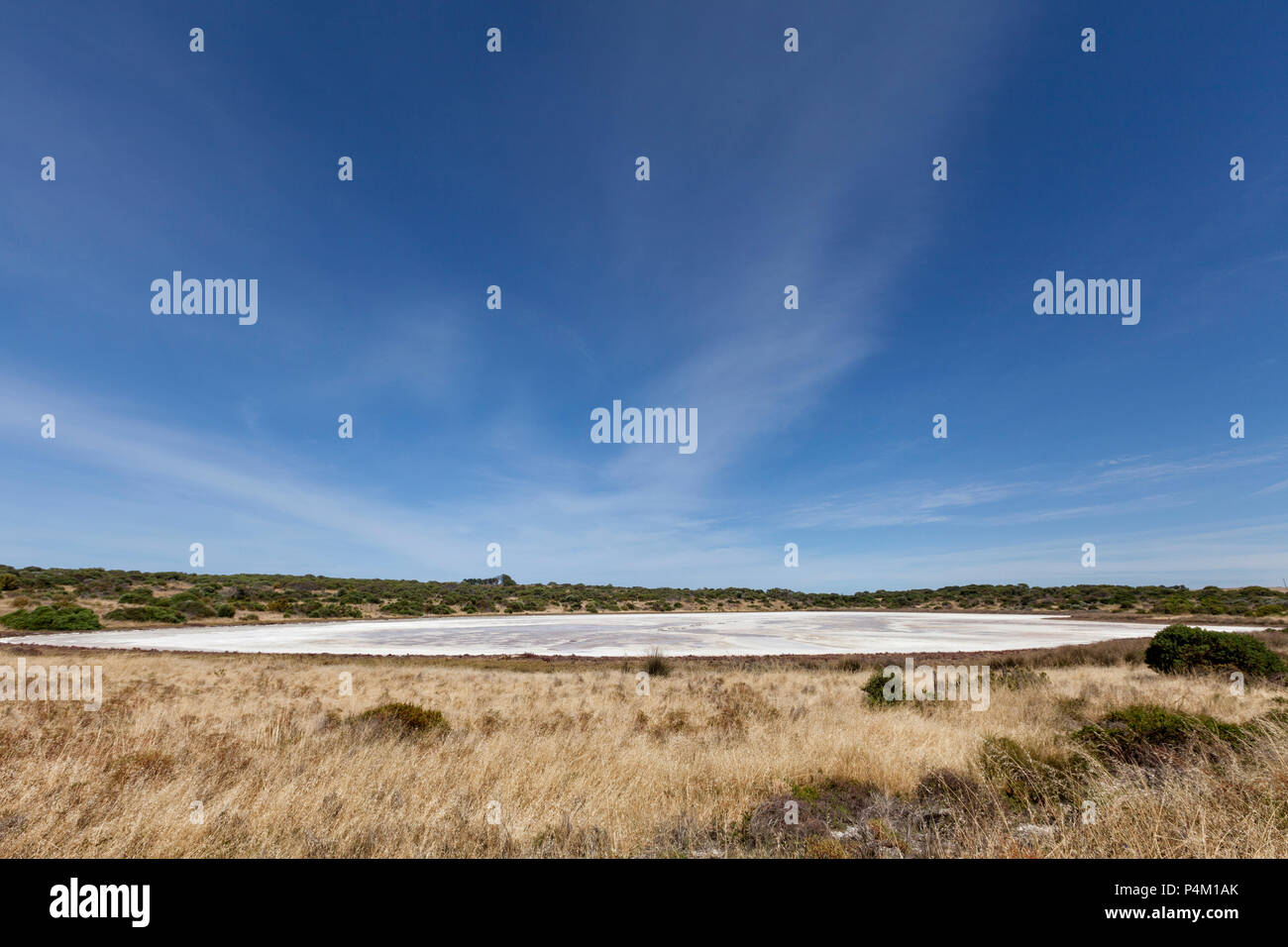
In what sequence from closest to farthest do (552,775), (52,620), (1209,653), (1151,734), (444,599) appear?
(552,775) < (1151,734) < (1209,653) < (52,620) < (444,599)

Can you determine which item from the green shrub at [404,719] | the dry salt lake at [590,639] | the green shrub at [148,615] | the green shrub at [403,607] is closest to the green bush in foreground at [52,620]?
the dry salt lake at [590,639]

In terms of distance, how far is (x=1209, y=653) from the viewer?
59.6 ft

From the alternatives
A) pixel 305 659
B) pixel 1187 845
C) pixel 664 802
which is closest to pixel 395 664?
pixel 305 659

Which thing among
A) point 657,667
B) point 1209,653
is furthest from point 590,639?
point 1209,653

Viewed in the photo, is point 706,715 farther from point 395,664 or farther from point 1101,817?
point 395,664

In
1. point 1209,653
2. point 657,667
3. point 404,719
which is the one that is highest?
point 404,719

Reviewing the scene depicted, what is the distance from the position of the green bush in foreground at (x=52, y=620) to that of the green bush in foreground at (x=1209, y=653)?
64.8 meters

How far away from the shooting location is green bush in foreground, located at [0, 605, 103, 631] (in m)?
40.0

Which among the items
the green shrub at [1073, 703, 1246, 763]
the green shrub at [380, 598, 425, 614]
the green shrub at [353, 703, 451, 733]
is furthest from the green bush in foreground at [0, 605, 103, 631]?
the green shrub at [1073, 703, 1246, 763]

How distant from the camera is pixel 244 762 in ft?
26.7

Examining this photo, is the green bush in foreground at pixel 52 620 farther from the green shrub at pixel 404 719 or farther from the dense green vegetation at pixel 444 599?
the green shrub at pixel 404 719

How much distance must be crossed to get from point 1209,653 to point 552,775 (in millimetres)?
22808

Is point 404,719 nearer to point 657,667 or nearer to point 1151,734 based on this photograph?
point 1151,734

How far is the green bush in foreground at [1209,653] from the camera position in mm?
17016
